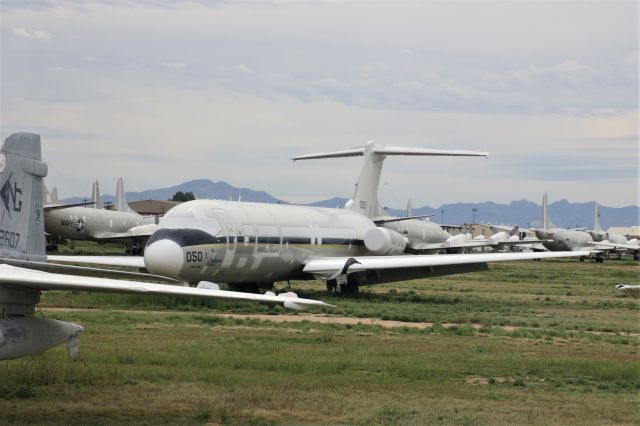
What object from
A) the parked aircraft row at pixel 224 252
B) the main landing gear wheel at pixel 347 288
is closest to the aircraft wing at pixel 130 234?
the parked aircraft row at pixel 224 252

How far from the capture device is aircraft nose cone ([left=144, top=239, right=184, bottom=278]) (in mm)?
27328

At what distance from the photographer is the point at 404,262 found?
31.8 m

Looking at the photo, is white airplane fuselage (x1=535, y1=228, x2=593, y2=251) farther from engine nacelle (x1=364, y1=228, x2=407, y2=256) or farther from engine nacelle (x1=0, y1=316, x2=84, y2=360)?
engine nacelle (x1=0, y1=316, x2=84, y2=360)

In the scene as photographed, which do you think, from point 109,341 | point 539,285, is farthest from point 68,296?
point 539,285

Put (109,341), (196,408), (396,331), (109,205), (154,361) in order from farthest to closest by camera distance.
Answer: (109,205)
(396,331)
(109,341)
(154,361)
(196,408)

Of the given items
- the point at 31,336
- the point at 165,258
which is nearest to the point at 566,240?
the point at 165,258

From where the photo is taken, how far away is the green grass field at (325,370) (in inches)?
512

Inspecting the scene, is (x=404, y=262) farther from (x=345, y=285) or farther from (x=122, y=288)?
(x=122, y=288)

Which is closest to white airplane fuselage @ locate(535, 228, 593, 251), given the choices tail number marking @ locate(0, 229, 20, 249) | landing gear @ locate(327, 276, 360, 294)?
landing gear @ locate(327, 276, 360, 294)

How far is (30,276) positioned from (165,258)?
15.9 metres

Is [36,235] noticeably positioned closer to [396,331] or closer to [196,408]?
[196,408]

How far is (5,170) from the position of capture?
537 inches

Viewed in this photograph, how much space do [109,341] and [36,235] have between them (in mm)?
4963

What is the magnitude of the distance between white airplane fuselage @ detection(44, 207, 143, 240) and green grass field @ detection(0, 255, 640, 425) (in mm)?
39198
